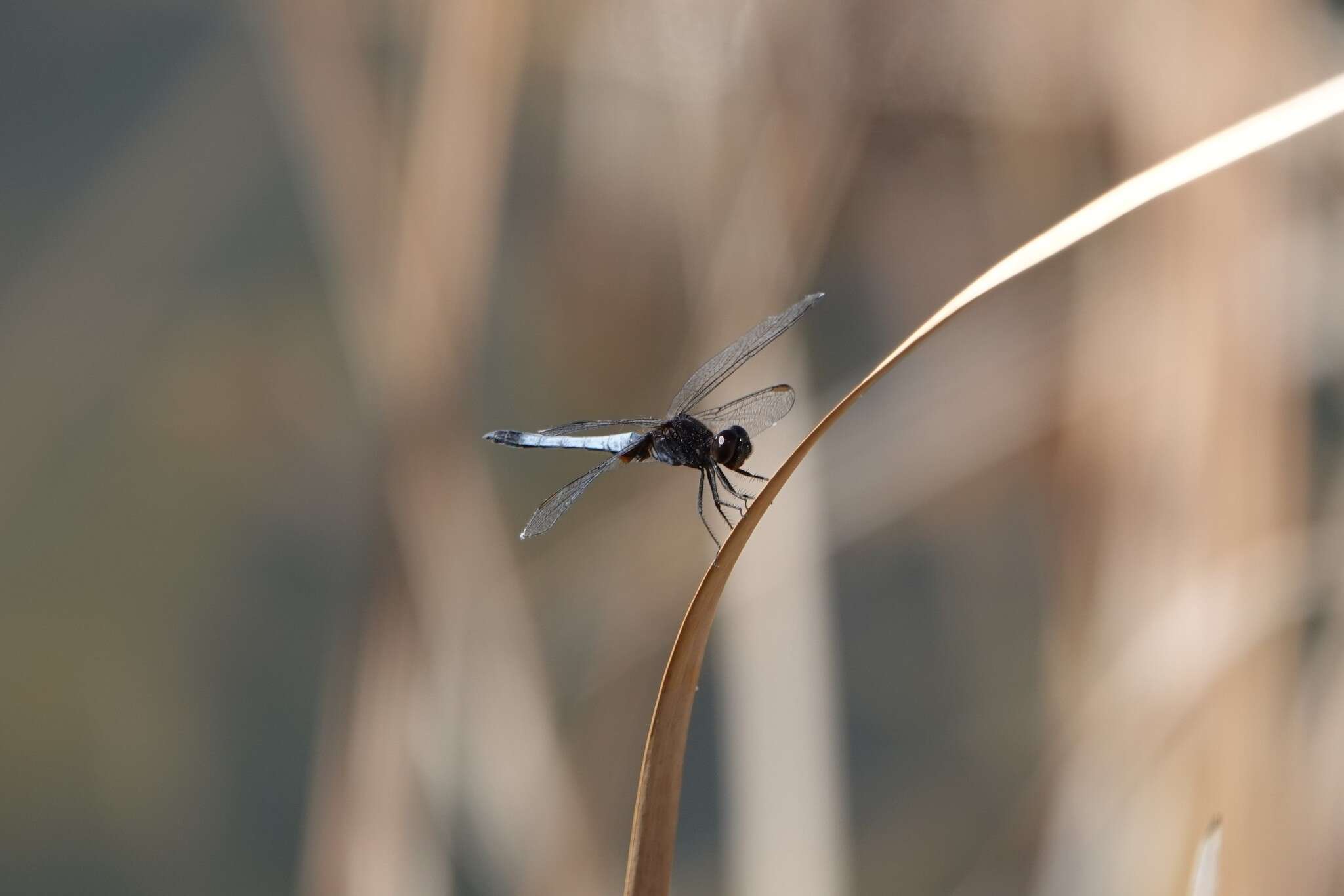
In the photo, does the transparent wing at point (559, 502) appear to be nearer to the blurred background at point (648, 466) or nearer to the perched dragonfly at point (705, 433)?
the perched dragonfly at point (705, 433)

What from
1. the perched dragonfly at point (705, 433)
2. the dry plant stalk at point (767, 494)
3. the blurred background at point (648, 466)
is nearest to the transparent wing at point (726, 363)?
the perched dragonfly at point (705, 433)

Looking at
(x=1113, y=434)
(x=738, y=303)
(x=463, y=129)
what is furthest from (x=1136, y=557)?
→ (x=463, y=129)

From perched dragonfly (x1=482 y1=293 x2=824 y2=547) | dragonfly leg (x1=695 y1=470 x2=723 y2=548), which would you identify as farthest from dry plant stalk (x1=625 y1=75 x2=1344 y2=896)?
perched dragonfly (x1=482 y1=293 x2=824 y2=547)

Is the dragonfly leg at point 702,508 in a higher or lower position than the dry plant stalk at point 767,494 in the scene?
higher

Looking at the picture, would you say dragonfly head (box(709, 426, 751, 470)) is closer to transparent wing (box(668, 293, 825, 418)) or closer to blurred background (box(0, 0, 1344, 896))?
transparent wing (box(668, 293, 825, 418))

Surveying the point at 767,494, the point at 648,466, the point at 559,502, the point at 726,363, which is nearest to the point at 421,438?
the point at 559,502

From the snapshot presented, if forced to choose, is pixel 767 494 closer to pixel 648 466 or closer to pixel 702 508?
→ pixel 702 508
